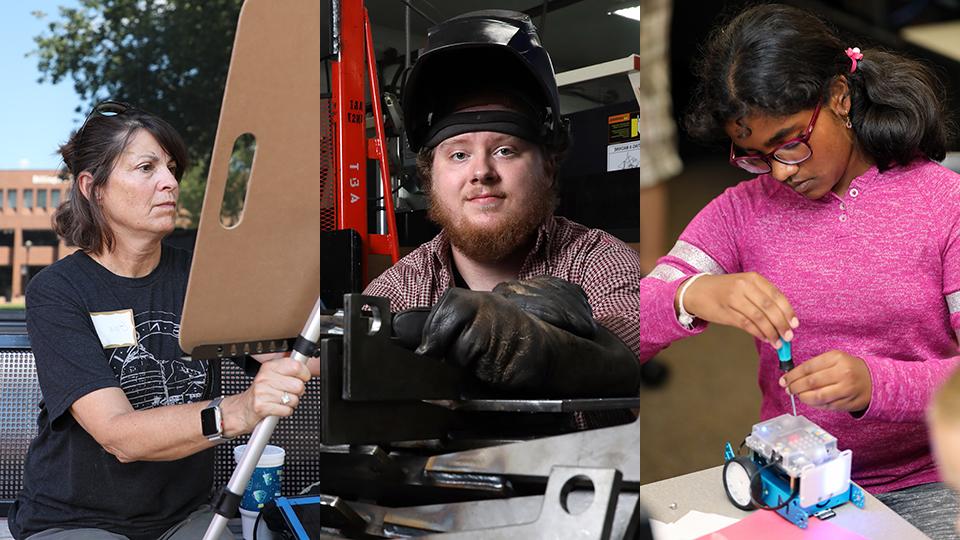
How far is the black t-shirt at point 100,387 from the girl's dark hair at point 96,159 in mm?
63

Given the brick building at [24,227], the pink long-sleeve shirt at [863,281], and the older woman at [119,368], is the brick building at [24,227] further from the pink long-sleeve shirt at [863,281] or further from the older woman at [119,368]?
the pink long-sleeve shirt at [863,281]

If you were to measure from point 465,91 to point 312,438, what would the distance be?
178 cm

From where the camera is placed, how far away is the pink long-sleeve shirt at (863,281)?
981 millimetres

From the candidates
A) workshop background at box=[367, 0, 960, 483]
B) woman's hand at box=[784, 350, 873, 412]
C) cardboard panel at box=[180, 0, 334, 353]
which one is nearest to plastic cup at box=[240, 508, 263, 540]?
cardboard panel at box=[180, 0, 334, 353]

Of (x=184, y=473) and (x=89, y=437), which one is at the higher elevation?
(x=89, y=437)

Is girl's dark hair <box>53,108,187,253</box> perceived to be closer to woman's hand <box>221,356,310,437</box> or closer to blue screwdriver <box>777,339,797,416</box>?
woman's hand <box>221,356,310,437</box>

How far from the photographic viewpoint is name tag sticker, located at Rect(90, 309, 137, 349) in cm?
174

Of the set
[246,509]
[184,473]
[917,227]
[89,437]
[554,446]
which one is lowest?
[246,509]

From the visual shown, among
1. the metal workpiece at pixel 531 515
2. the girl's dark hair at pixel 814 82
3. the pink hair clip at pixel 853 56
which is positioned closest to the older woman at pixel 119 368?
the metal workpiece at pixel 531 515

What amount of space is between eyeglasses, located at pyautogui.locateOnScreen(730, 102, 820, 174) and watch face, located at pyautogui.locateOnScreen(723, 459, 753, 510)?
374 mm

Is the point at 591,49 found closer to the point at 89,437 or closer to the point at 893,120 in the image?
the point at 893,120

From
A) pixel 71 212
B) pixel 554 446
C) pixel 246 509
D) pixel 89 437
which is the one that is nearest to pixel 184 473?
pixel 89 437

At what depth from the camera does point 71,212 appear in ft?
6.15

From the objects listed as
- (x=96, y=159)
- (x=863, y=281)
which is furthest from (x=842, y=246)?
(x=96, y=159)
